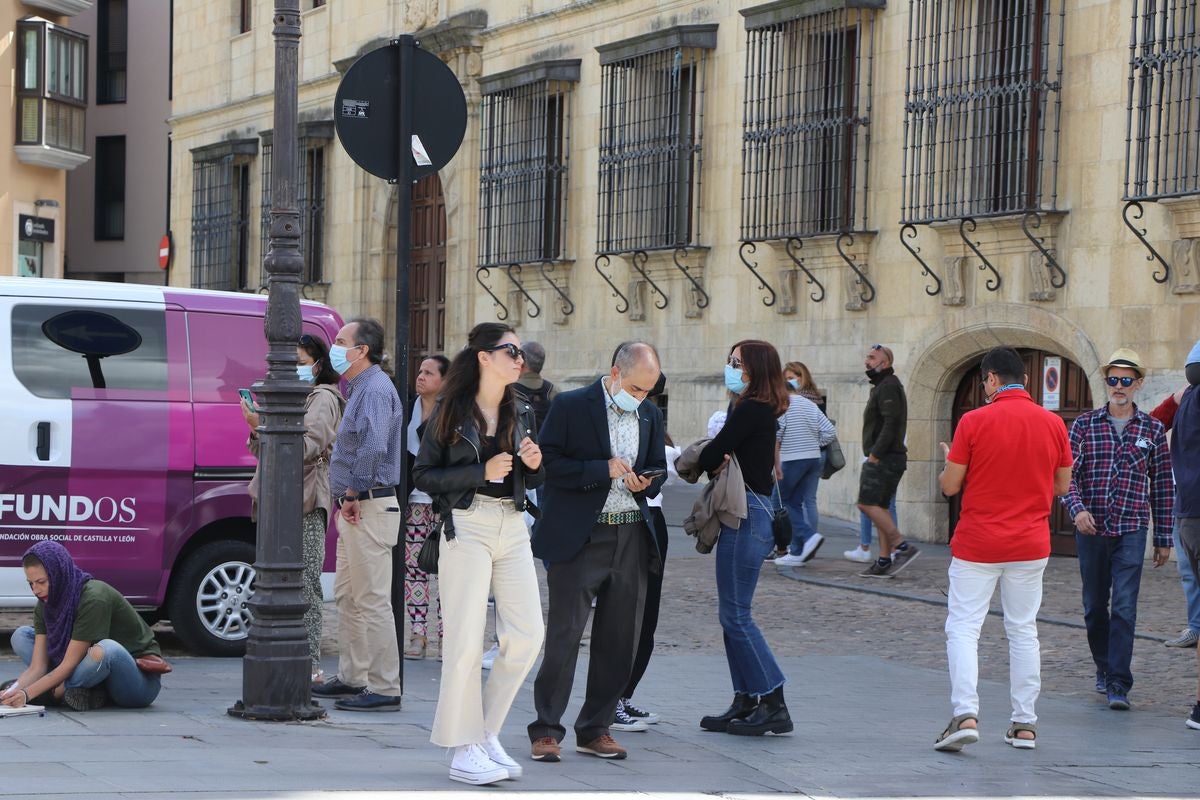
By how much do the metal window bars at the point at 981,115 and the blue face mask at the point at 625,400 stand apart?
35.2 feet

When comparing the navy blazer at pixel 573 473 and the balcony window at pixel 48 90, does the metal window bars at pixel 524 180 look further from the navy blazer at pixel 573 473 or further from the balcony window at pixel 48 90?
the navy blazer at pixel 573 473

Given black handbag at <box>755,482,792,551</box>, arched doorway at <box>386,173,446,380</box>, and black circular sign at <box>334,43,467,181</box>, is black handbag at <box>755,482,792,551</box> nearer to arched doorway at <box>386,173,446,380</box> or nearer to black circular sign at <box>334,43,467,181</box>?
black circular sign at <box>334,43,467,181</box>

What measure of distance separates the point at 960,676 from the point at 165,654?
4911 mm

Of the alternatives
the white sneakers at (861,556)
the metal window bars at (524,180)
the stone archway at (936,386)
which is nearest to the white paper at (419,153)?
the white sneakers at (861,556)

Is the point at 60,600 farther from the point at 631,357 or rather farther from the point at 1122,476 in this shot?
the point at 1122,476

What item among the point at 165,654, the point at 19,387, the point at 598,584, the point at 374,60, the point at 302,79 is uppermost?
the point at 302,79

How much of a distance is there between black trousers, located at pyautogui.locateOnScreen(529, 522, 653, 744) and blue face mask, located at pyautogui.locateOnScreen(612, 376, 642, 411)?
0.49 meters

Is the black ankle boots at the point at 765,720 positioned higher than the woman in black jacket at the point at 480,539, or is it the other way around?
the woman in black jacket at the point at 480,539

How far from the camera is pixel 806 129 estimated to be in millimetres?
21516

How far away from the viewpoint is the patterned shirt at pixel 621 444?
849 centimetres

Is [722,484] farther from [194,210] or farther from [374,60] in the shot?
[194,210]

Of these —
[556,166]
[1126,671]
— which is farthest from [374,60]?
[556,166]

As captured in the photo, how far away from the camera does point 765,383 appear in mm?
9188

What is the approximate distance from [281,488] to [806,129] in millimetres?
13433
